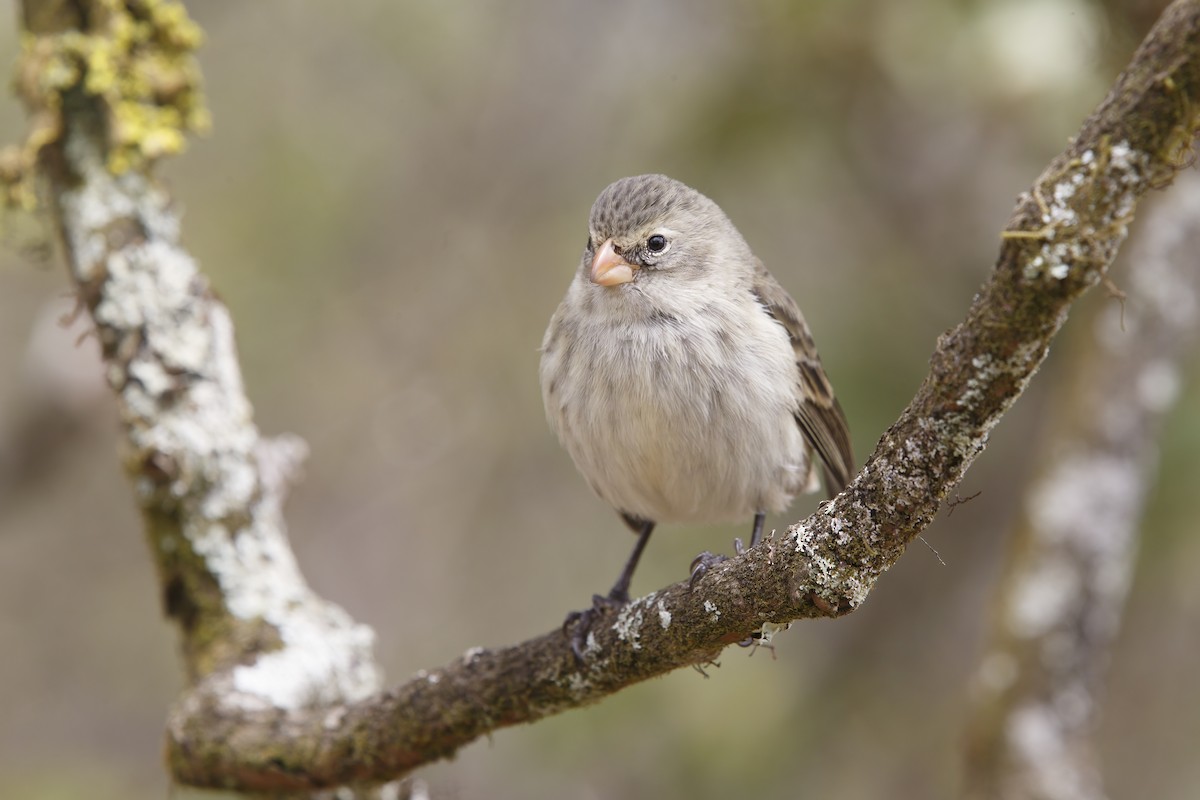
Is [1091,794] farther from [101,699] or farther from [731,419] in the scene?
[101,699]

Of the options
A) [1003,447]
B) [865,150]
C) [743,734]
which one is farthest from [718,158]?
[743,734]

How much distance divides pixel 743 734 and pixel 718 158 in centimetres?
265

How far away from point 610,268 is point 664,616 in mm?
1412

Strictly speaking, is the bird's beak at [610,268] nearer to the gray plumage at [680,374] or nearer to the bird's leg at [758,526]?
the gray plumage at [680,374]

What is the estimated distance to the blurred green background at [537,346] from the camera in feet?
17.3

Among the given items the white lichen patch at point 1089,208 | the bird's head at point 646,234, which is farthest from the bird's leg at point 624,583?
the white lichen patch at point 1089,208

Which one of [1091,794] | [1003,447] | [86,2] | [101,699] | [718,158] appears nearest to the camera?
[86,2]

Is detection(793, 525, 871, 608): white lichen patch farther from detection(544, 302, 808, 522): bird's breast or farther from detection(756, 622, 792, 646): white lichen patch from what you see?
detection(544, 302, 808, 522): bird's breast

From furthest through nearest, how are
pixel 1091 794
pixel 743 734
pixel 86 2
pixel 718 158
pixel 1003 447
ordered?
1. pixel 1003 447
2. pixel 718 158
3. pixel 743 734
4. pixel 1091 794
5. pixel 86 2

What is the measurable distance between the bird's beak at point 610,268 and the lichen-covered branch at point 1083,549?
196 cm

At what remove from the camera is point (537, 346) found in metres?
6.43

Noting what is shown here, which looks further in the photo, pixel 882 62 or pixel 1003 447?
pixel 1003 447

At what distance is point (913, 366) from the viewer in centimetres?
549

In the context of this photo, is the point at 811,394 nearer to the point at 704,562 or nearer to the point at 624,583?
the point at 624,583
